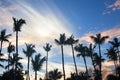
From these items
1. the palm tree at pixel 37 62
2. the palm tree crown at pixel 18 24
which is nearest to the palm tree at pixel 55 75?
the palm tree at pixel 37 62

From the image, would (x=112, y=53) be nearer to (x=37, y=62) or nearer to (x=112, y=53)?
(x=112, y=53)

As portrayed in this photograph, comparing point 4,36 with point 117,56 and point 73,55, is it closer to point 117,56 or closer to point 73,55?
point 73,55

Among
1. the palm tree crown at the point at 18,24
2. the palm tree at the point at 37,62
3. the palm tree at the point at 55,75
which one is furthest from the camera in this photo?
the palm tree at the point at 55,75

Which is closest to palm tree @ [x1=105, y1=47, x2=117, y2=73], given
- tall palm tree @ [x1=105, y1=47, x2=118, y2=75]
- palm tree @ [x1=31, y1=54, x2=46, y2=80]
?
tall palm tree @ [x1=105, y1=47, x2=118, y2=75]

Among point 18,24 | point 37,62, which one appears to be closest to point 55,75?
point 37,62

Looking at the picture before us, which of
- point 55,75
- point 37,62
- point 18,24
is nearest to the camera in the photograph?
point 18,24

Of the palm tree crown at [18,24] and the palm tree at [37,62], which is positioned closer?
the palm tree crown at [18,24]

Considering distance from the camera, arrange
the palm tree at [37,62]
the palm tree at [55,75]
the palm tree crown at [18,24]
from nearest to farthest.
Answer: the palm tree crown at [18,24], the palm tree at [37,62], the palm tree at [55,75]

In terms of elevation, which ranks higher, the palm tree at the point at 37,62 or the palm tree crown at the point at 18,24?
the palm tree crown at the point at 18,24

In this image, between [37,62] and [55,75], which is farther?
[55,75]

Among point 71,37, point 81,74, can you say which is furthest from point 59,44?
point 81,74

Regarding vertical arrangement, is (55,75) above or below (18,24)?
below

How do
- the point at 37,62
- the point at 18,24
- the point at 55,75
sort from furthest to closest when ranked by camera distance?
the point at 55,75
the point at 37,62
the point at 18,24

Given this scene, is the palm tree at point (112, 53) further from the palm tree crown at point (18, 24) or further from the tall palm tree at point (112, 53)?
the palm tree crown at point (18, 24)
